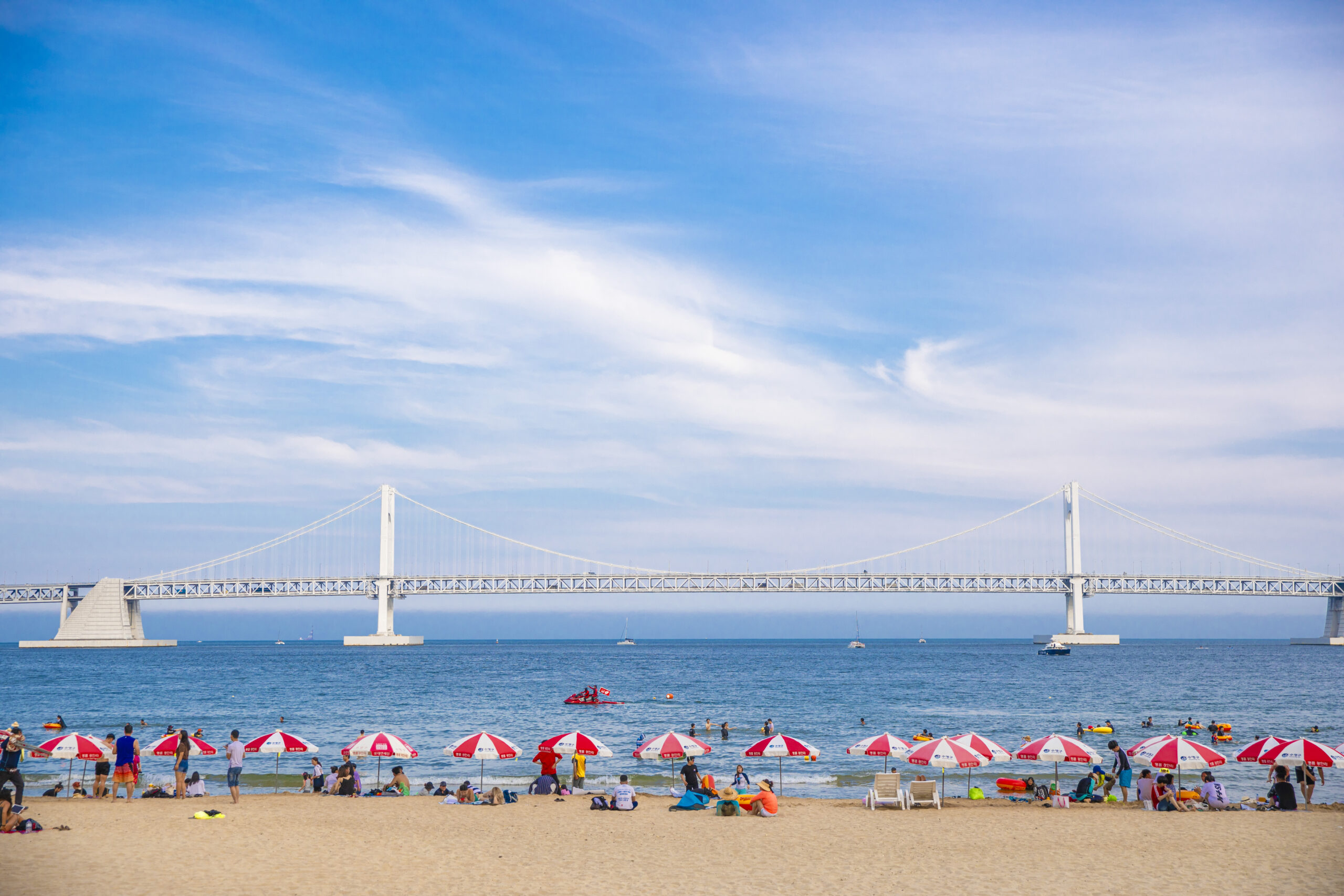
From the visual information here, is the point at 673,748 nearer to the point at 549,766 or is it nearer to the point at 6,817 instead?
the point at 549,766

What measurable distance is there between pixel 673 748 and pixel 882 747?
372cm

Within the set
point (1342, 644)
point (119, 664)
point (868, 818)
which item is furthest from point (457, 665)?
point (1342, 644)

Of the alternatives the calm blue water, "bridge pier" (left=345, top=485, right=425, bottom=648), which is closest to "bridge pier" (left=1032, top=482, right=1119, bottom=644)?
the calm blue water

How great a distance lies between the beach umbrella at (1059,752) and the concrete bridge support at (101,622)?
10245 centimetres

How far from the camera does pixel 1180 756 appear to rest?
1684 cm

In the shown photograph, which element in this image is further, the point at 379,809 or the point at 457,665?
the point at 457,665

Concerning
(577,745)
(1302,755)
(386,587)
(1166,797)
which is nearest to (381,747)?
(577,745)

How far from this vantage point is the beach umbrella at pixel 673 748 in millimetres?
18312

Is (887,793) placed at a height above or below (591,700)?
above

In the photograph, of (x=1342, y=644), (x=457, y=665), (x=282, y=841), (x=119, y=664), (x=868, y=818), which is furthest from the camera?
(x=1342, y=644)

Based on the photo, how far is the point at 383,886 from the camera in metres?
10.8

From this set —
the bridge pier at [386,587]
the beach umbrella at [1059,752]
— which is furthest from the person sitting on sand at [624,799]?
the bridge pier at [386,587]

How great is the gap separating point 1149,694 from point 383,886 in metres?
42.8

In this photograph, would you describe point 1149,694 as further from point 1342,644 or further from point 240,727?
point 1342,644
